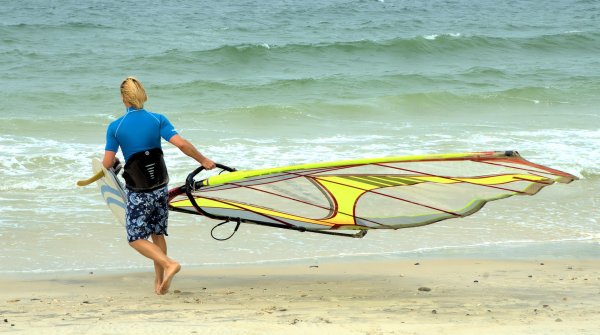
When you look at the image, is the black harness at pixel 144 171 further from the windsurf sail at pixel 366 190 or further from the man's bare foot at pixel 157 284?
the man's bare foot at pixel 157 284

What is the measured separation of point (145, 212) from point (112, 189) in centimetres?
39

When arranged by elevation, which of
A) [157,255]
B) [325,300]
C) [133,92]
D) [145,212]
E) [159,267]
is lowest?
[325,300]

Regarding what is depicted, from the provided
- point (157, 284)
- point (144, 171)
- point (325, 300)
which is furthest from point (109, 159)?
point (325, 300)

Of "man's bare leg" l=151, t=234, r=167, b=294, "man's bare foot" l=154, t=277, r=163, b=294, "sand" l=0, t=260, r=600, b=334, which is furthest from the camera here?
"man's bare foot" l=154, t=277, r=163, b=294

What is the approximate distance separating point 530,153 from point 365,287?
6065 millimetres

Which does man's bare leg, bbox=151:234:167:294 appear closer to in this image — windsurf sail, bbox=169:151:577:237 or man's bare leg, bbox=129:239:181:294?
man's bare leg, bbox=129:239:181:294

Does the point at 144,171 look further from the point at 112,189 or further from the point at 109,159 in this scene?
the point at 112,189

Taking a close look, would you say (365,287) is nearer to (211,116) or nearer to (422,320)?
(422,320)

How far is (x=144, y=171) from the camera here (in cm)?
489

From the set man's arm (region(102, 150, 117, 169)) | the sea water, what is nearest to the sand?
the sea water

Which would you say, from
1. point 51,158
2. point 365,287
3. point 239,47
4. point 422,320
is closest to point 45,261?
point 365,287

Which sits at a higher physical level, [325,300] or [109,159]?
[109,159]

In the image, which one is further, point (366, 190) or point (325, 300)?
point (366, 190)

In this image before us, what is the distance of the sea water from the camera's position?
23.2 ft
